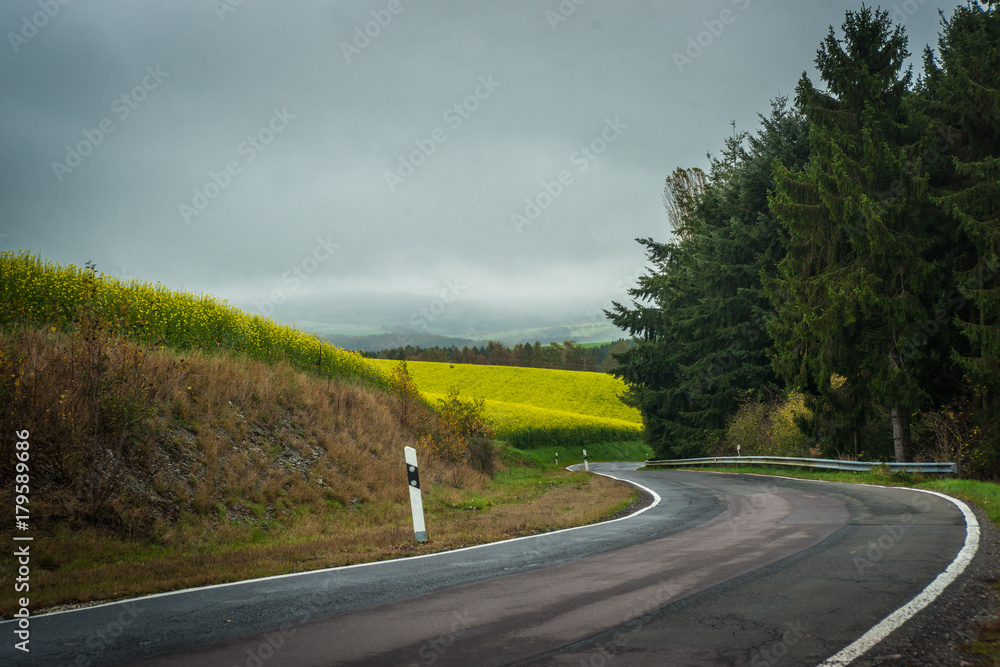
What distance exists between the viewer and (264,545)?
9547 mm

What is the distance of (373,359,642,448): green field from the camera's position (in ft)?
148

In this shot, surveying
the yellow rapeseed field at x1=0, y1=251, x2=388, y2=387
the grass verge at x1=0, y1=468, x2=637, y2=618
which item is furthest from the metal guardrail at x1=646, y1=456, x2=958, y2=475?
the yellow rapeseed field at x1=0, y1=251, x2=388, y2=387

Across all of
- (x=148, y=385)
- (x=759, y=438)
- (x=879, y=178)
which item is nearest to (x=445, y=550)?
(x=148, y=385)

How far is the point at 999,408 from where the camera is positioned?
16953mm

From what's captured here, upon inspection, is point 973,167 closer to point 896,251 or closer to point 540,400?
point 896,251

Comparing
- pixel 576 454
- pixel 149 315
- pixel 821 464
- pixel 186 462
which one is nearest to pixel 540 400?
pixel 576 454

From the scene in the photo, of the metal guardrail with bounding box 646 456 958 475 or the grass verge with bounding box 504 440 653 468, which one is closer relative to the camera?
the metal guardrail with bounding box 646 456 958 475

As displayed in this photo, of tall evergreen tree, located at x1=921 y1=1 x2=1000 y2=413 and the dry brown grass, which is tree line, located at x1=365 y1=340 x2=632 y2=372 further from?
the dry brown grass

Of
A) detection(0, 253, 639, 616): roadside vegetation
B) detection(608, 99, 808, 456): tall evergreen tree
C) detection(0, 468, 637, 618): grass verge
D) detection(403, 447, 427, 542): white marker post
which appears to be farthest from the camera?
detection(608, 99, 808, 456): tall evergreen tree

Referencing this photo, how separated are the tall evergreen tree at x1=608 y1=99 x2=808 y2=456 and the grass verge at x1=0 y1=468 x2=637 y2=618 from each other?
17.8 metres

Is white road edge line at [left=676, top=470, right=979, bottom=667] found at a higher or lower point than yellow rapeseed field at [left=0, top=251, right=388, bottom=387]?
lower

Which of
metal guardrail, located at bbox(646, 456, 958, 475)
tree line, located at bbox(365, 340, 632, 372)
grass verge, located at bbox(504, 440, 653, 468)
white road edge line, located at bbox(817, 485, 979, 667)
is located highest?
tree line, located at bbox(365, 340, 632, 372)

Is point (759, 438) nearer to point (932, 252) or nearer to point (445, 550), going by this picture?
point (932, 252)

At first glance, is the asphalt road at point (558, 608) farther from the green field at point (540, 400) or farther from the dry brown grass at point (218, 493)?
the green field at point (540, 400)
